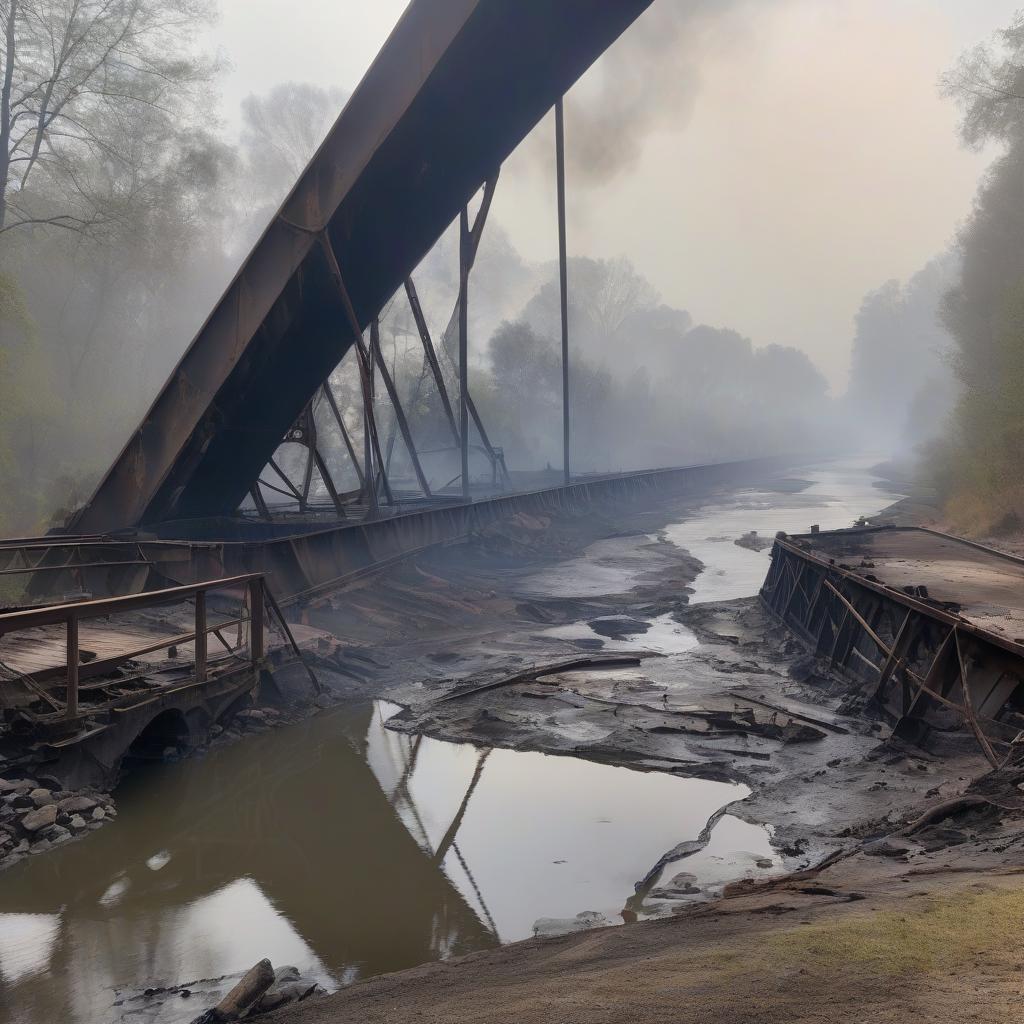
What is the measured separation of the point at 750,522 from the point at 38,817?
31.3m

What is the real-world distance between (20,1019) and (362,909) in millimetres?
1857

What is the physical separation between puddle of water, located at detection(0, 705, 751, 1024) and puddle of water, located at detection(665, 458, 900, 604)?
10313mm

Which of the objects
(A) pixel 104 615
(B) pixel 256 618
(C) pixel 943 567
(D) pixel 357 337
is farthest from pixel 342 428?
(A) pixel 104 615

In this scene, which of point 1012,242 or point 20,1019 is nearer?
point 20,1019

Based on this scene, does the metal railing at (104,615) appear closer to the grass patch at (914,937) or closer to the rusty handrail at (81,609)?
the rusty handrail at (81,609)

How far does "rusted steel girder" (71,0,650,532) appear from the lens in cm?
1101

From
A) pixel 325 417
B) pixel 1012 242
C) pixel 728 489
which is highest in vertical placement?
pixel 1012 242

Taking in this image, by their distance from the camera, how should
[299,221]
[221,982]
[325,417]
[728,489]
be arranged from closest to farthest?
[221,982]
[299,221]
[325,417]
[728,489]

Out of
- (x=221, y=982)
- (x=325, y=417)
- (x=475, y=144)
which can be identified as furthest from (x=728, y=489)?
(x=221, y=982)

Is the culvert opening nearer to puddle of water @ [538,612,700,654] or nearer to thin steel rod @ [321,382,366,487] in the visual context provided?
puddle of water @ [538,612,700,654]

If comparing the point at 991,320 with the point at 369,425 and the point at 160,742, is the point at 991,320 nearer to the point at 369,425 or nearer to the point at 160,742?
the point at 369,425

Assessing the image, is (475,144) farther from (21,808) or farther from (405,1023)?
(405,1023)

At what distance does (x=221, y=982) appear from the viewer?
4562 millimetres

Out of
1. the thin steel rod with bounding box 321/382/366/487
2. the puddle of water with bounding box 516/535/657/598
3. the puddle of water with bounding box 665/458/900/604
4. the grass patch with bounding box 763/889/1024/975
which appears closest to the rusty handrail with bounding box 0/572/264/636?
the grass patch with bounding box 763/889/1024/975
